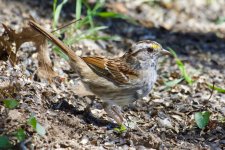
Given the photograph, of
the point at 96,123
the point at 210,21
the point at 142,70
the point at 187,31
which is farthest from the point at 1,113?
the point at 210,21

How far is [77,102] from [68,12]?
2888 millimetres

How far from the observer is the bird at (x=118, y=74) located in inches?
204

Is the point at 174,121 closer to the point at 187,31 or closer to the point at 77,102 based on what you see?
the point at 77,102

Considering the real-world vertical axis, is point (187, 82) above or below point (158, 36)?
below

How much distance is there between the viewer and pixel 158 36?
26.7ft

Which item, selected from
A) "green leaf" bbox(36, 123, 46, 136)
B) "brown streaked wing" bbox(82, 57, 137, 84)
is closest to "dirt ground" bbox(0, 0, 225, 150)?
"green leaf" bbox(36, 123, 46, 136)

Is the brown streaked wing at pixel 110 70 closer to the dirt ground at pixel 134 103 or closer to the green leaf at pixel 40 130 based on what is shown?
the dirt ground at pixel 134 103

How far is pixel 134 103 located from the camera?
19.0 feet

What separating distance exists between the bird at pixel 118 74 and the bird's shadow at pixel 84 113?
0.10 metres

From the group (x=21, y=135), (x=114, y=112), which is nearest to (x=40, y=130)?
(x=21, y=135)

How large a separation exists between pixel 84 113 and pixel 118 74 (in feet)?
1.54

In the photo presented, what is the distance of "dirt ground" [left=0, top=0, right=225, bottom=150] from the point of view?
471cm

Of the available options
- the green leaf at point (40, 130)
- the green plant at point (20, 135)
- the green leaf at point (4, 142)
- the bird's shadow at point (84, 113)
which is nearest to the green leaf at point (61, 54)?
the bird's shadow at point (84, 113)

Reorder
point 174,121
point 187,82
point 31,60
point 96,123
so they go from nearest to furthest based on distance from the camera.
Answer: point 96,123
point 174,121
point 31,60
point 187,82
